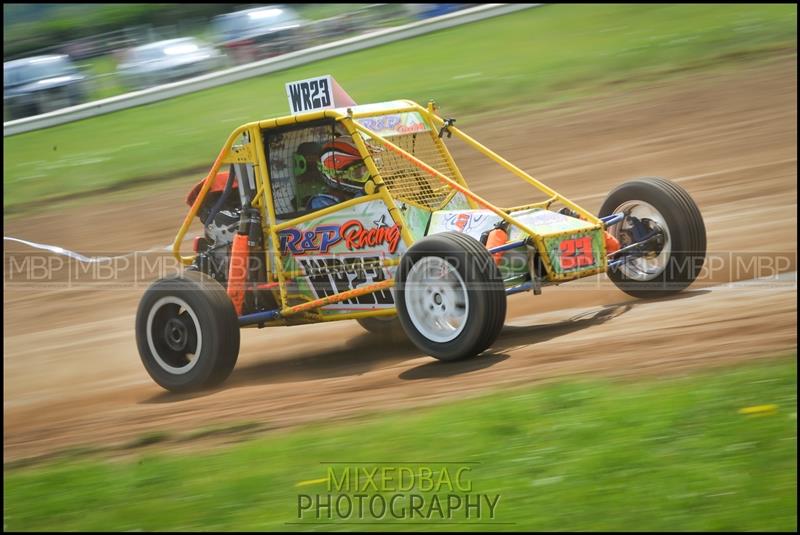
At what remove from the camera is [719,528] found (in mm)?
4160

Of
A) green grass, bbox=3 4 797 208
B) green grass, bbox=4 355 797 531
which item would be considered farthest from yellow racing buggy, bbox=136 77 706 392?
green grass, bbox=3 4 797 208

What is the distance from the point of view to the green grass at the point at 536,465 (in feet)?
14.6

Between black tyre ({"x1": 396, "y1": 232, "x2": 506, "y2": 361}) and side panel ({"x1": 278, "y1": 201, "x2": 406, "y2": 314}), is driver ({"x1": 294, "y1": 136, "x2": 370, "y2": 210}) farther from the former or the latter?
black tyre ({"x1": 396, "y1": 232, "x2": 506, "y2": 361})

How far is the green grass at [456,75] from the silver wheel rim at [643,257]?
26.4 ft

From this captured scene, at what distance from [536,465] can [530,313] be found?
165 inches

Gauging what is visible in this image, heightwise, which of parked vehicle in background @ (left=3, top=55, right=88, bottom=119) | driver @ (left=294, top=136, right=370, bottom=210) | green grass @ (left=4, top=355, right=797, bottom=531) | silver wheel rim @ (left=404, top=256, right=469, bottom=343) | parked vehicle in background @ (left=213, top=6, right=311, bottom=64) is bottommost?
green grass @ (left=4, top=355, right=797, bottom=531)

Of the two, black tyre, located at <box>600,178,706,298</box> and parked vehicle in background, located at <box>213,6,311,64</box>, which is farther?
parked vehicle in background, located at <box>213,6,311,64</box>

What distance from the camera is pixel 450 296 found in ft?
23.3

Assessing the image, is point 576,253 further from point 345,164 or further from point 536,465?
point 536,465

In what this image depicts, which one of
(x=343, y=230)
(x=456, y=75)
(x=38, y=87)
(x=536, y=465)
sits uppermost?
(x=38, y=87)

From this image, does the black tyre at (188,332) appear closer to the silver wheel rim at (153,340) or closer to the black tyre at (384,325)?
the silver wheel rim at (153,340)

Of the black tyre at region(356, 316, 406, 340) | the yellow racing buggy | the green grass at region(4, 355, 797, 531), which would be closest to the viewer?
the green grass at region(4, 355, 797, 531)

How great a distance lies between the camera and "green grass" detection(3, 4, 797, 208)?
16875 mm

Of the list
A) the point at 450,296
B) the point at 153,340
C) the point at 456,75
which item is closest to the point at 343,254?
the point at 450,296
